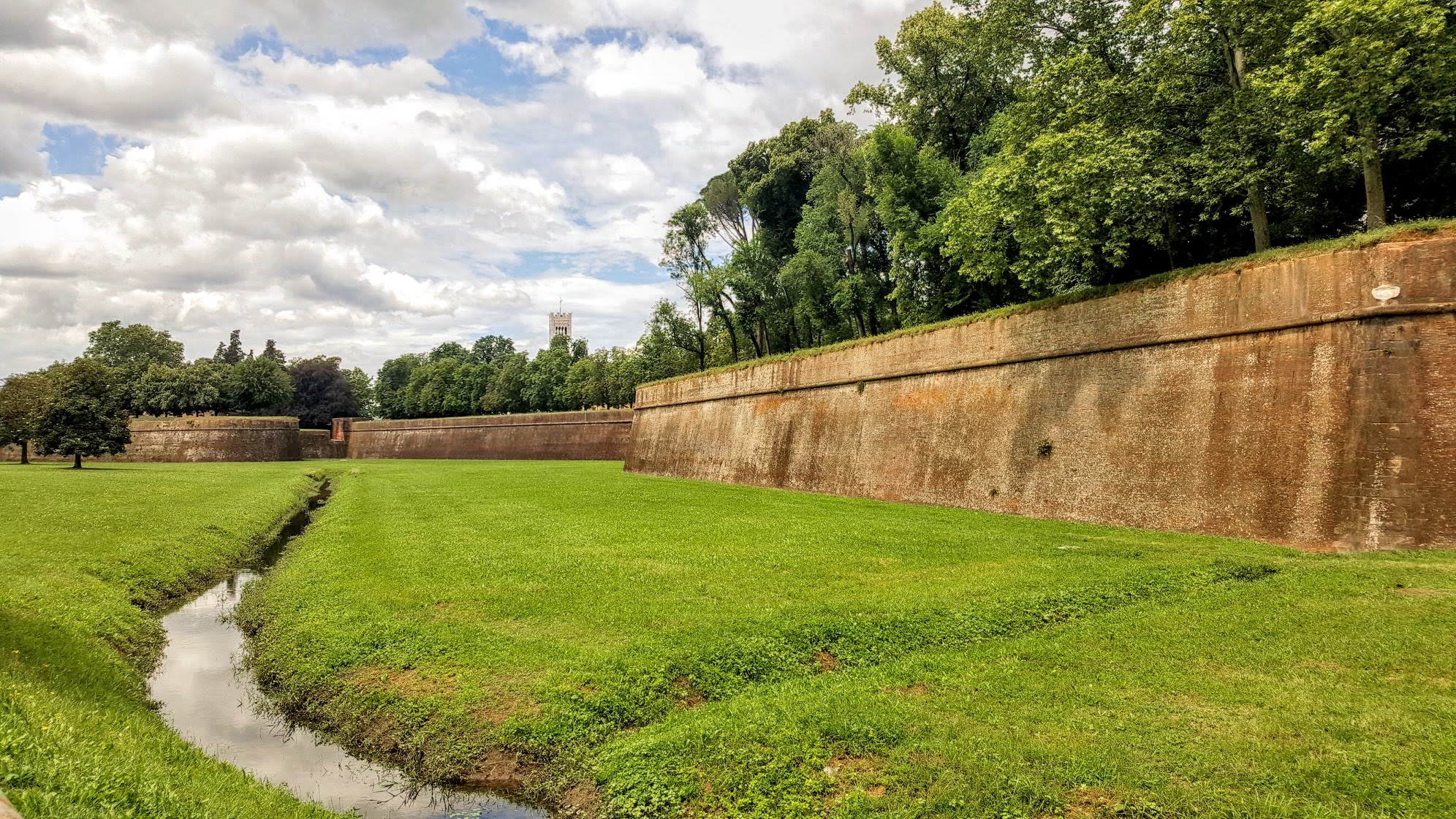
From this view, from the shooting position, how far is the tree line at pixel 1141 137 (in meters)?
12.3

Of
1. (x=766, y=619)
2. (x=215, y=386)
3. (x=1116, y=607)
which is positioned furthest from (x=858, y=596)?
(x=215, y=386)

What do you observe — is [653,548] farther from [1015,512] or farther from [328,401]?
[328,401]

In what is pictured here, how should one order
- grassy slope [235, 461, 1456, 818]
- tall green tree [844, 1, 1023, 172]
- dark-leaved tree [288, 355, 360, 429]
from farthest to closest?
dark-leaved tree [288, 355, 360, 429]
tall green tree [844, 1, 1023, 172]
grassy slope [235, 461, 1456, 818]

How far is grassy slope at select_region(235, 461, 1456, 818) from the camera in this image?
15.6ft

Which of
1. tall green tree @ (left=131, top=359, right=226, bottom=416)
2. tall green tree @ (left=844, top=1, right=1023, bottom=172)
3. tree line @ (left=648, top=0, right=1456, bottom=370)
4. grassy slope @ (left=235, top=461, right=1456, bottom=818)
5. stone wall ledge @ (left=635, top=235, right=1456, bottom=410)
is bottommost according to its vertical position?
grassy slope @ (left=235, top=461, right=1456, bottom=818)

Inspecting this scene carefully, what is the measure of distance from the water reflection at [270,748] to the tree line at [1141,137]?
14935mm

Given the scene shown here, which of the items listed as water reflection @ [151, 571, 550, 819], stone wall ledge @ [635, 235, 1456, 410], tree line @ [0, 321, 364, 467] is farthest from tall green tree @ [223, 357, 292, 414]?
water reflection @ [151, 571, 550, 819]

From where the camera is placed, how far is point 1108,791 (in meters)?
4.55

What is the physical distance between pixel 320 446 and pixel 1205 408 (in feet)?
206

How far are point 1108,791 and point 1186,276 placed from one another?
11.6 meters

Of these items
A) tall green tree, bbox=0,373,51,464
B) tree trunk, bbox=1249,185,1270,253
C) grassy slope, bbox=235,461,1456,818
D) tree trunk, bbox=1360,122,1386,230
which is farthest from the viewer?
tall green tree, bbox=0,373,51,464

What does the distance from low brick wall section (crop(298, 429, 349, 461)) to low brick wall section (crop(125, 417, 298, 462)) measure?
7549 millimetres

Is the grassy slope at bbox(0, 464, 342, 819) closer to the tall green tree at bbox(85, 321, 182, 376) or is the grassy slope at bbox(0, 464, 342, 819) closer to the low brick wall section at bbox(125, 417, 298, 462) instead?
the low brick wall section at bbox(125, 417, 298, 462)

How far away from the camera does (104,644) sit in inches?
343
